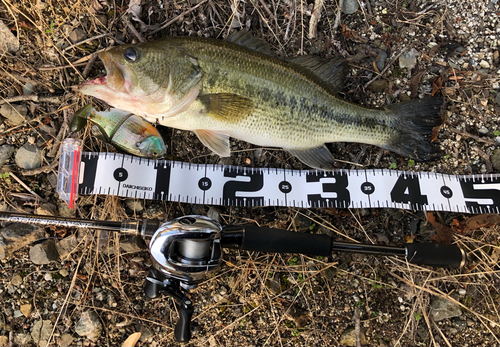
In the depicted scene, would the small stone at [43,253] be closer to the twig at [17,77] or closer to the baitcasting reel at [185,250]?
the baitcasting reel at [185,250]

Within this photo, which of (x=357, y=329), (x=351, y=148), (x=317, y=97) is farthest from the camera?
(x=351, y=148)

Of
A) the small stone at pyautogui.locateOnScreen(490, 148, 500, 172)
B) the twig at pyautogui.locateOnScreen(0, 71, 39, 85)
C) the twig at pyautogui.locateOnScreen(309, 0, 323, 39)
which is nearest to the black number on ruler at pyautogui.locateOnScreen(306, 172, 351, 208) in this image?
the twig at pyautogui.locateOnScreen(309, 0, 323, 39)

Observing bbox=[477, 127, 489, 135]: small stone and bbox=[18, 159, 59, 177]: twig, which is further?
bbox=[477, 127, 489, 135]: small stone

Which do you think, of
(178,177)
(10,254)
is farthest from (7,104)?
(178,177)

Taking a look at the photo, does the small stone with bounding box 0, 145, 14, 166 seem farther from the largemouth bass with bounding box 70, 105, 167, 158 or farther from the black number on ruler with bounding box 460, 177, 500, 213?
the black number on ruler with bounding box 460, 177, 500, 213

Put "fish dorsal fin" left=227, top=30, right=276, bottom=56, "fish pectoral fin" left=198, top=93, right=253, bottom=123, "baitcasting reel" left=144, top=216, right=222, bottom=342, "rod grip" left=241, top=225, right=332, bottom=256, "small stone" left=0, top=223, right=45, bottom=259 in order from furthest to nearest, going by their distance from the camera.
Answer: "small stone" left=0, top=223, right=45, bottom=259, "fish dorsal fin" left=227, top=30, right=276, bottom=56, "fish pectoral fin" left=198, top=93, right=253, bottom=123, "rod grip" left=241, top=225, right=332, bottom=256, "baitcasting reel" left=144, top=216, right=222, bottom=342

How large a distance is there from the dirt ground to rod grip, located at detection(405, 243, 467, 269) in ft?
1.35

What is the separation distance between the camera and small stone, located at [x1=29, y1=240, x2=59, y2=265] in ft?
9.71

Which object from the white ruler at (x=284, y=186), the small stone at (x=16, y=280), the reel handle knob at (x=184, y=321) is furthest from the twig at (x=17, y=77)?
the reel handle knob at (x=184, y=321)

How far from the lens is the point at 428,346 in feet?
10.2

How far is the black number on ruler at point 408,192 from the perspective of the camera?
3178 millimetres

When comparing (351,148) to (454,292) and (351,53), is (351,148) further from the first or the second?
(454,292)

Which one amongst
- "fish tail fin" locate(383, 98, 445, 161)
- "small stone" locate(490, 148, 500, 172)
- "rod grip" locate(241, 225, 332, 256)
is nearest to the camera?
"rod grip" locate(241, 225, 332, 256)

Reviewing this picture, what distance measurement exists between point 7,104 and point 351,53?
337 centimetres
